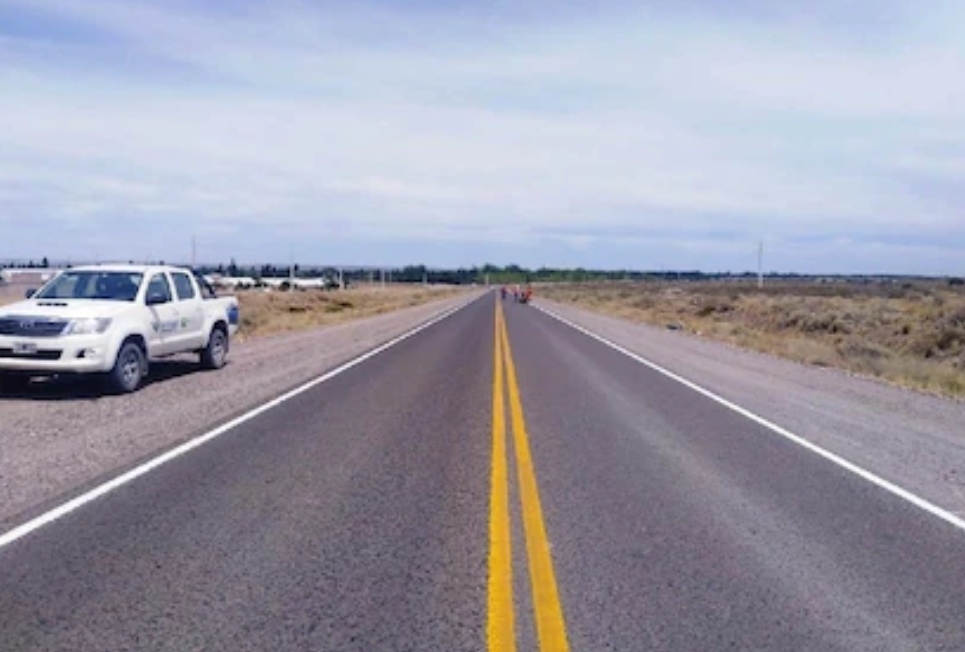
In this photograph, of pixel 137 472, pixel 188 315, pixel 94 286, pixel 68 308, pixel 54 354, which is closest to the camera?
pixel 137 472

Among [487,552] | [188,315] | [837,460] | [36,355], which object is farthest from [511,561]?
[188,315]

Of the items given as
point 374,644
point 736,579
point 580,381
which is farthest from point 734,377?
point 374,644

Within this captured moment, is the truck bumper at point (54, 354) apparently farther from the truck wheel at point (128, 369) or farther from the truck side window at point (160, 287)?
the truck side window at point (160, 287)

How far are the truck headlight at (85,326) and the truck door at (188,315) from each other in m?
2.64

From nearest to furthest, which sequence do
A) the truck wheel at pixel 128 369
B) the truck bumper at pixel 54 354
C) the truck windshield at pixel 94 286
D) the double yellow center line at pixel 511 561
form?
1. the double yellow center line at pixel 511 561
2. the truck bumper at pixel 54 354
3. the truck wheel at pixel 128 369
4. the truck windshield at pixel 94 286

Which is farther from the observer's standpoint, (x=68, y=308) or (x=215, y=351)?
(x=215, y=351)

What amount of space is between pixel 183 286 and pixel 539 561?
14213mm

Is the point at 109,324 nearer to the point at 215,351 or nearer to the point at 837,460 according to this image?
the point at 215,351

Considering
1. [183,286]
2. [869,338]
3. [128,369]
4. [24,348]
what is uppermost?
[183,286]

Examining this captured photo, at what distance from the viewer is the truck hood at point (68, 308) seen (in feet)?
54.0

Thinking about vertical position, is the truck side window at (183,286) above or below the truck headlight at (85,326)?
above

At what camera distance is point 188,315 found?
64.4ft

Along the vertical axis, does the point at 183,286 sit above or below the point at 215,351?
above

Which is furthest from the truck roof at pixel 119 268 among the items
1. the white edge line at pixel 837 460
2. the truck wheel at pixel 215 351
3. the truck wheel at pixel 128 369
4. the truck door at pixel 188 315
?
the white edge line at pixel 837 460
